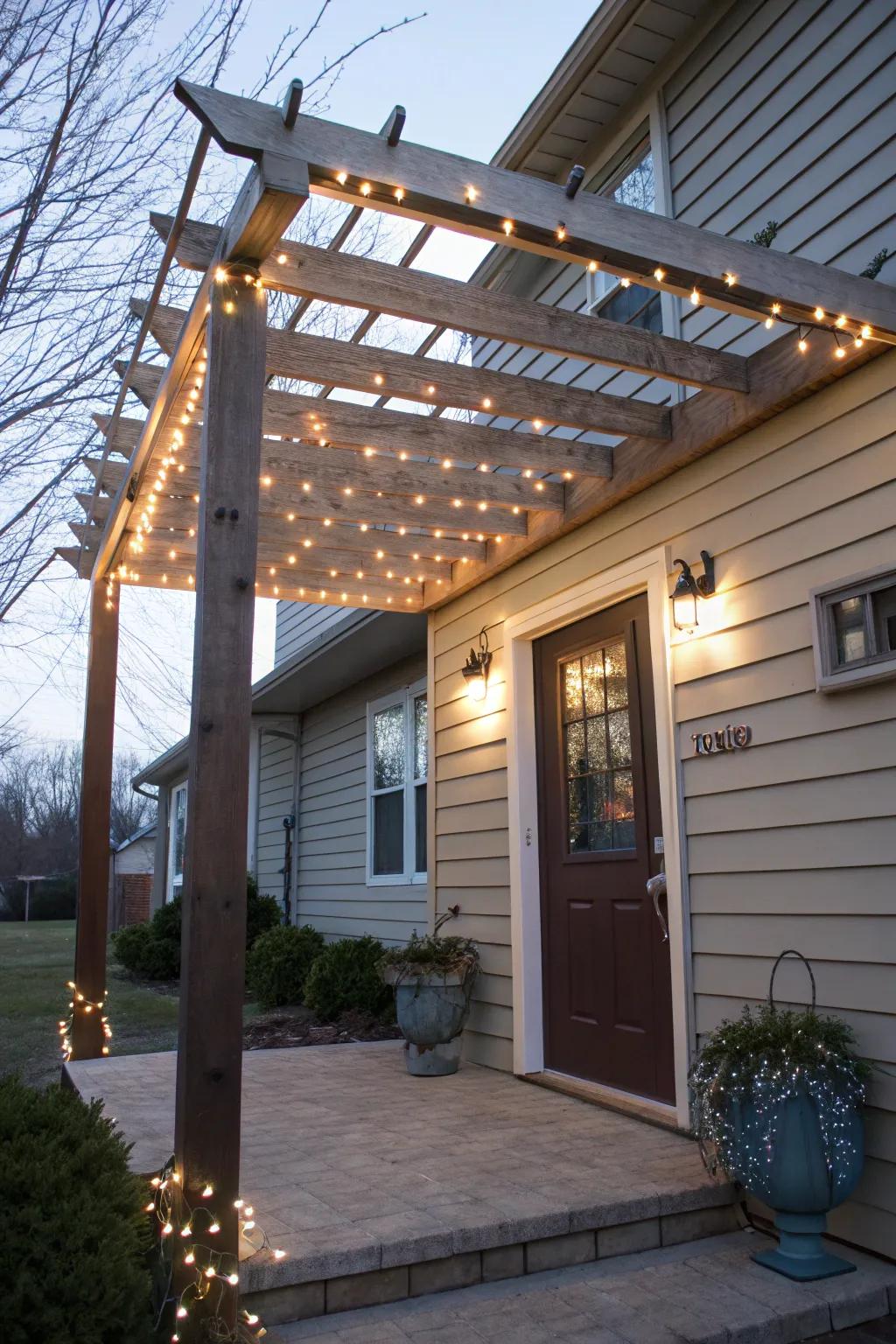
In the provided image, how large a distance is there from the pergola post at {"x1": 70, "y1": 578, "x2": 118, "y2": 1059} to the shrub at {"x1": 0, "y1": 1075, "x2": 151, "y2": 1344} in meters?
2.83

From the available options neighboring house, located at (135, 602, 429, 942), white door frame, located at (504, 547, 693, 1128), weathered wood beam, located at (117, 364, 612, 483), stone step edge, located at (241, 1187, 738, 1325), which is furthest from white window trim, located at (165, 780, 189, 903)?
stone step edge, located at (241, 1187, 738, 1325)

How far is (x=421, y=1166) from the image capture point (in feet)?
11.5

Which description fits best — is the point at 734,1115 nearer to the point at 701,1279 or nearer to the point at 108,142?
the point at 701,1279

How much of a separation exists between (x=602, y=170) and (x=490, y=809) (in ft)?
11.0

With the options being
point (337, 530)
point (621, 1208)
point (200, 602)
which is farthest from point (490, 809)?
point (200, 602)

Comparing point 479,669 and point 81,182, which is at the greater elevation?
point 81,182

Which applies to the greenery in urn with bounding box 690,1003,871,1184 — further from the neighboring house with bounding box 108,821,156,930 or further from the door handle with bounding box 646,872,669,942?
the neighboring house with bounding box 108,821,156,930

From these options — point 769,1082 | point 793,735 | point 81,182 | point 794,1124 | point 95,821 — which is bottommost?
point 794,1124

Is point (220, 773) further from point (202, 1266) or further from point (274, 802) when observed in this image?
point (274, 802)

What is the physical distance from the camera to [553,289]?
18.5 ft

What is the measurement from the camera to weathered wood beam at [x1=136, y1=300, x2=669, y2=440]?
3.45 metres

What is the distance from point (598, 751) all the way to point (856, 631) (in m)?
1.69

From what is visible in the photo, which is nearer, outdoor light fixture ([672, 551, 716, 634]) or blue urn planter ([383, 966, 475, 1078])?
outdoor light fixture ([672, 551, 716, 634])

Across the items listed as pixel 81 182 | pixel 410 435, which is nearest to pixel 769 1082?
pixel 410 435
